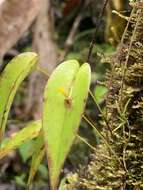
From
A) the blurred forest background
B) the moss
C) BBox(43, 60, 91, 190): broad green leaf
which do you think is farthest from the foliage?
the blurred forest background

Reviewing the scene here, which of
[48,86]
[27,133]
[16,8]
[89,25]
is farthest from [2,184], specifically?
[48,86]

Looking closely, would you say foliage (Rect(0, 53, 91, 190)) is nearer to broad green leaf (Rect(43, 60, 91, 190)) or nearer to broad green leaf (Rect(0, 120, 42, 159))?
broad green leaf (Rect(43, 60, 91, 190))

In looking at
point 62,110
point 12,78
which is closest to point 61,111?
point 62,110

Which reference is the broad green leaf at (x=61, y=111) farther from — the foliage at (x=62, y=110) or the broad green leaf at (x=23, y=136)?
the broad green leaf at (x=23, y=136)

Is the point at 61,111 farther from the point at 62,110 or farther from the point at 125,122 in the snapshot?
the point at 125,122

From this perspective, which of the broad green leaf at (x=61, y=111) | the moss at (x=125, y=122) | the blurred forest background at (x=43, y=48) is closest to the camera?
the broad green leaf at (x=61, y=111)

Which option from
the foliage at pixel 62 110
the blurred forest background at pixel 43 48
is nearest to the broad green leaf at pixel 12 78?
the foliage at pixel 62 110

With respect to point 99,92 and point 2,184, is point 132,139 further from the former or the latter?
point 2,184
